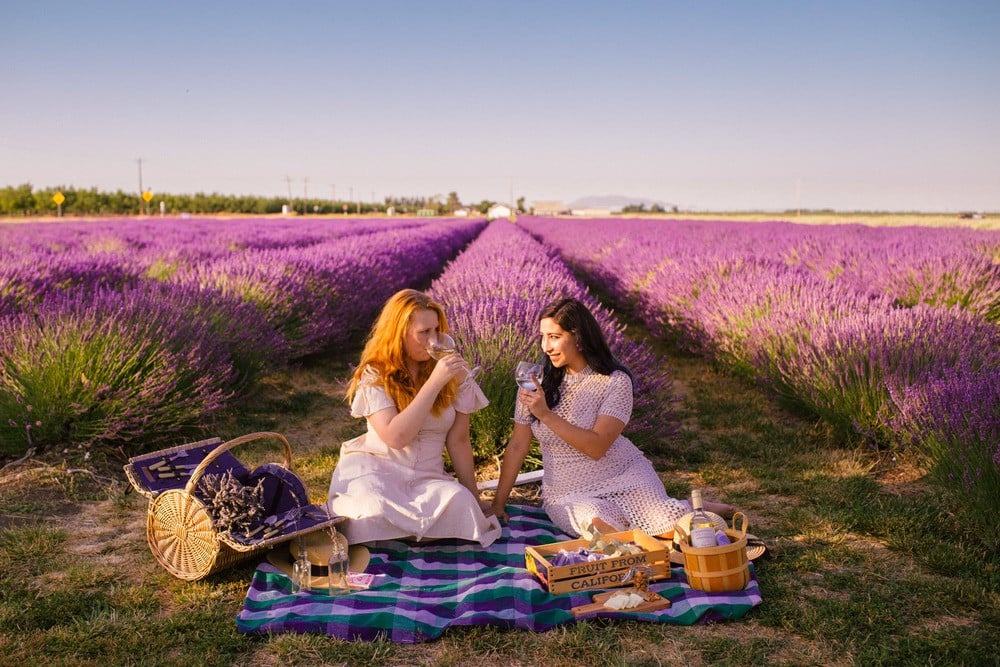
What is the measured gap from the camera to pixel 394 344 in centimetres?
378

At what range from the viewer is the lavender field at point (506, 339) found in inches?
181

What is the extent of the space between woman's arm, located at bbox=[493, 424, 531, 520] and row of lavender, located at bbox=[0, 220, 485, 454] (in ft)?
7.06

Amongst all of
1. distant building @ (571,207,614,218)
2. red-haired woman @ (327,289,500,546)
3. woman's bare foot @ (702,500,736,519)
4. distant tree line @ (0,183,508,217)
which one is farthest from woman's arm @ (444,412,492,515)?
distant building @ (571,207,614,218)

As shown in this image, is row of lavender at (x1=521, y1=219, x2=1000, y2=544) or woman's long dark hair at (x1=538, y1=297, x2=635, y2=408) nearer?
row of lavender at (x1=521, y1=219, x2=1000, y2=544)

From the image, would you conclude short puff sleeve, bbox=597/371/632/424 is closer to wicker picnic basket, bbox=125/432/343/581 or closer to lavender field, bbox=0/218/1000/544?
lavender field, bbox=0/218/1000/544

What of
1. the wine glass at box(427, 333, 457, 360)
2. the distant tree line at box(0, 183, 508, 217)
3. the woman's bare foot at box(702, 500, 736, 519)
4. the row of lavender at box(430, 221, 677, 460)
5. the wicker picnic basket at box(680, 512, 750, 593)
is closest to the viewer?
the wicker picnic basket at box(680, 512, 750, 593)

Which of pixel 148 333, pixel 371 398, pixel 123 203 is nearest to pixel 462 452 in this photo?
pixel 371 398

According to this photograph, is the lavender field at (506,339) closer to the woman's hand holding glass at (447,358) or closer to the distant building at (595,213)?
the woman's hand holding glass at (447,358)

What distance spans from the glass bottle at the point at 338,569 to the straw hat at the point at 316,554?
0.10m

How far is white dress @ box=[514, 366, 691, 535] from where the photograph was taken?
12.4ft

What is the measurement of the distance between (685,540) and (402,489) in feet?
4.14

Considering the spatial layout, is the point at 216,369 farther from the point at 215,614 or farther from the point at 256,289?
the point at 215,614

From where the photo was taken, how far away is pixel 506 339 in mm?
5234

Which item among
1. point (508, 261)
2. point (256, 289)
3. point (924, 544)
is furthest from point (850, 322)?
point (256, 289)
